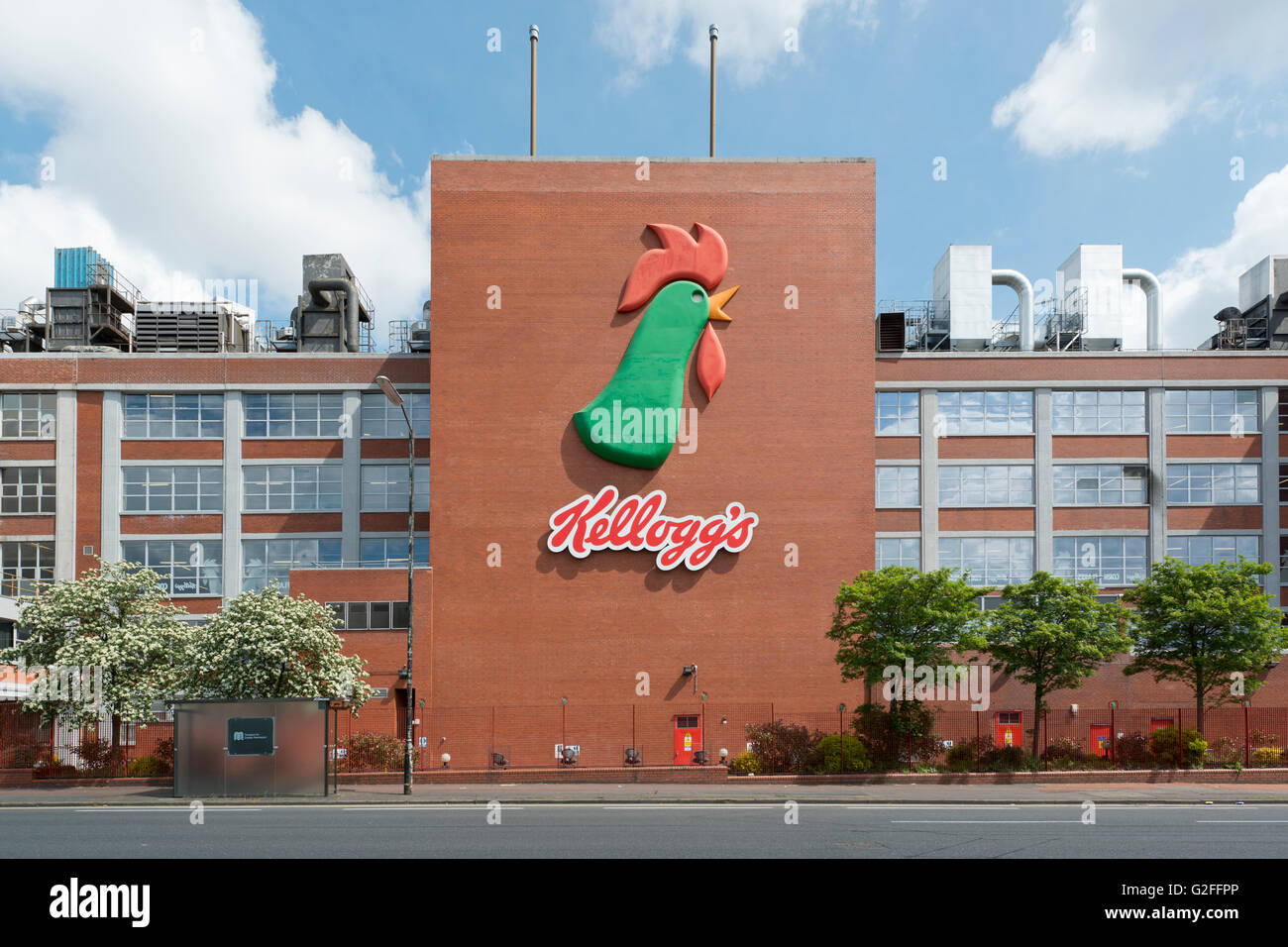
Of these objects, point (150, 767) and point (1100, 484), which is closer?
point (150, 767)

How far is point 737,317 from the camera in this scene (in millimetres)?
39844

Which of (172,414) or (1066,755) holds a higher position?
(172,414)

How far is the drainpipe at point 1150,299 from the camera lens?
160 ft

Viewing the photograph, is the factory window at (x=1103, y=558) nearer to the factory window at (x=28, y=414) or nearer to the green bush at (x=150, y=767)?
the green bush at (x=150, y=767)

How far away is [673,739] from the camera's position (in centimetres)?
3731

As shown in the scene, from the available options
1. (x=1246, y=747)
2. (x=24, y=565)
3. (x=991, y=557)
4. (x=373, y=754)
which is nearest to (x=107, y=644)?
(x=373, y=754)

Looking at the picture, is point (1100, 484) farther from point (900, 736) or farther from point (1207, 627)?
point (900, 736)

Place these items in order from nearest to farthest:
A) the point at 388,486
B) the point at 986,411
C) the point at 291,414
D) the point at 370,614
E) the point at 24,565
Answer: the point at 370,614 < the point at 24,565 < the point at 388,486 < the point at 291,414 < the point at 986,411

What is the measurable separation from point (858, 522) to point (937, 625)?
8.62 metres

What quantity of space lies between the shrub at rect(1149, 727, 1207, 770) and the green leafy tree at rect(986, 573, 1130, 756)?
10.8 feet

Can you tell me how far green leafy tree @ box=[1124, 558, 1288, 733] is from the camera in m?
33.3

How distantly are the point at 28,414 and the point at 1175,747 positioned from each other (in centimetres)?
4962
